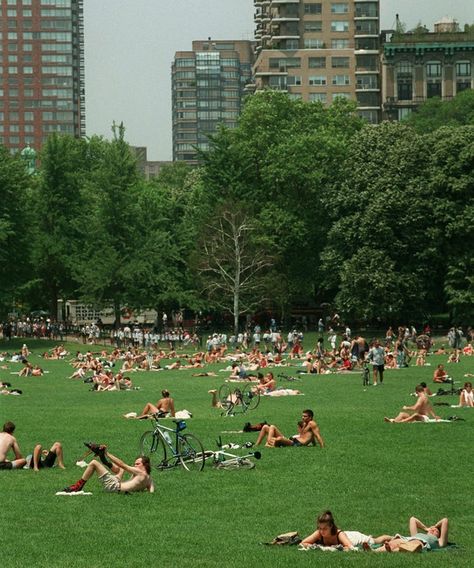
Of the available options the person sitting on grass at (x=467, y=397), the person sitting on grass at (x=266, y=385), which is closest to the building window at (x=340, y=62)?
the person sitting on grass at (x=266, y=385)

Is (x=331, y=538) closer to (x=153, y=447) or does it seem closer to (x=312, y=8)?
(x=153, y=447)

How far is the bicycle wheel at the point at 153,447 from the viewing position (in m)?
27.4

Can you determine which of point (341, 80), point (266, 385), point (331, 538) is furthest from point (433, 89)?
point (331, 538)

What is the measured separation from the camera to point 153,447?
27609 millimetres

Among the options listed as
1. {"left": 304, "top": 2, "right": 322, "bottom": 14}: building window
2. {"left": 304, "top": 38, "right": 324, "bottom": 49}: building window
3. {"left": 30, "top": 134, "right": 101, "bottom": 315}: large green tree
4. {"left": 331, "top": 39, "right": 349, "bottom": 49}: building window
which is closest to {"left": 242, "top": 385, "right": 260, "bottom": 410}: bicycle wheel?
{"left": 30, "top": 134, "right": 101, "bottom": 315}: large green tree

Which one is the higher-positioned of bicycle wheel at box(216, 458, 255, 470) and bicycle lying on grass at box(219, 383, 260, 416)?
bicycle lying on grass at box(219, 383, 260, 416)

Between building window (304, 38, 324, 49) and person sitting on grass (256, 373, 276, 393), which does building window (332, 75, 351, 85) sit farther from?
person sitting on grass (256, 373, 276, 393)

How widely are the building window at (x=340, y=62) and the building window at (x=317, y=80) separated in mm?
1971

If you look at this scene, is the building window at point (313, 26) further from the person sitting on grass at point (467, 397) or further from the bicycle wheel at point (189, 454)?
the bicycle wheel at point (189, 454)

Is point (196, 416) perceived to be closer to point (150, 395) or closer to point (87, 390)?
point (150, 395)

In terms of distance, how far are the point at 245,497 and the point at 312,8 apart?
143240 mm

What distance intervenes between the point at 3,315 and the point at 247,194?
65.0 ft

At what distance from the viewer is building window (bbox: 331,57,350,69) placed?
517 feet

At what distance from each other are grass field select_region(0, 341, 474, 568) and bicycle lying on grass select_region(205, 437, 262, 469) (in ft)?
0.84
